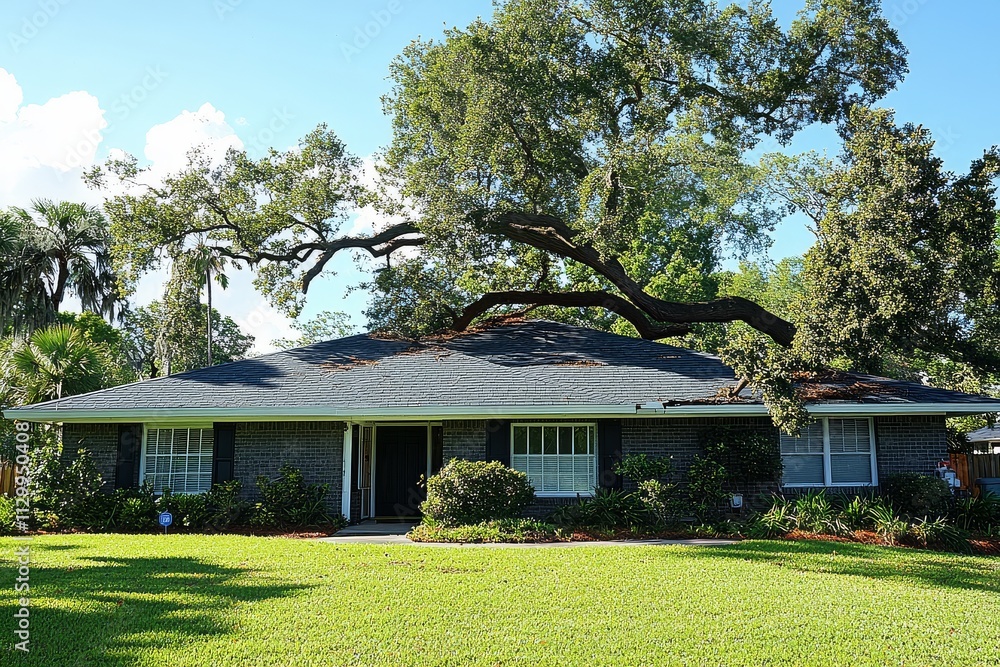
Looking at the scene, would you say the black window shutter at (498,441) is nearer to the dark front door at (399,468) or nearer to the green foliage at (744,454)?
the dark front door at (399,468)

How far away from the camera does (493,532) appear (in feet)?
42.3

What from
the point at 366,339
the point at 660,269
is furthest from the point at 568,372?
the point at 660,269

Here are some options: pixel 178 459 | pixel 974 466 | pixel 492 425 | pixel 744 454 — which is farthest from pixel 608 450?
pixel 974 466

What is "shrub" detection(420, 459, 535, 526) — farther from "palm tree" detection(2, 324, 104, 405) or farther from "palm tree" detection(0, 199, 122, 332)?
"palm tree" detection(0, 199, 122, 332)

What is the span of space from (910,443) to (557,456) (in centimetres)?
683

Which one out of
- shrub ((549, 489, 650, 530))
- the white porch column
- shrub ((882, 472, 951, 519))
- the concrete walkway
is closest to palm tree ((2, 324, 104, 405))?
the white porch column

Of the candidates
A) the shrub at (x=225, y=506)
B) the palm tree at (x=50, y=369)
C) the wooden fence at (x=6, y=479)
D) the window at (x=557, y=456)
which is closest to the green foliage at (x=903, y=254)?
the window at (x=557, y=456)

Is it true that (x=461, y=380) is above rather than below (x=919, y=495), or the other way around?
above

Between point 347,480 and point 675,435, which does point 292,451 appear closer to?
point 347,480

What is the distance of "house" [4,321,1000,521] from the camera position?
14.5m

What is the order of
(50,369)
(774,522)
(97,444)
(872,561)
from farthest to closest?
(50,369) < (97,444) < (774,522) < (872,561)

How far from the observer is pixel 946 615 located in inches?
301

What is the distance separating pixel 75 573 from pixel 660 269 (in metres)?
30.8

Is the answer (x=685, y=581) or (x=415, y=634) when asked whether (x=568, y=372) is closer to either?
(x=685, y=581)
